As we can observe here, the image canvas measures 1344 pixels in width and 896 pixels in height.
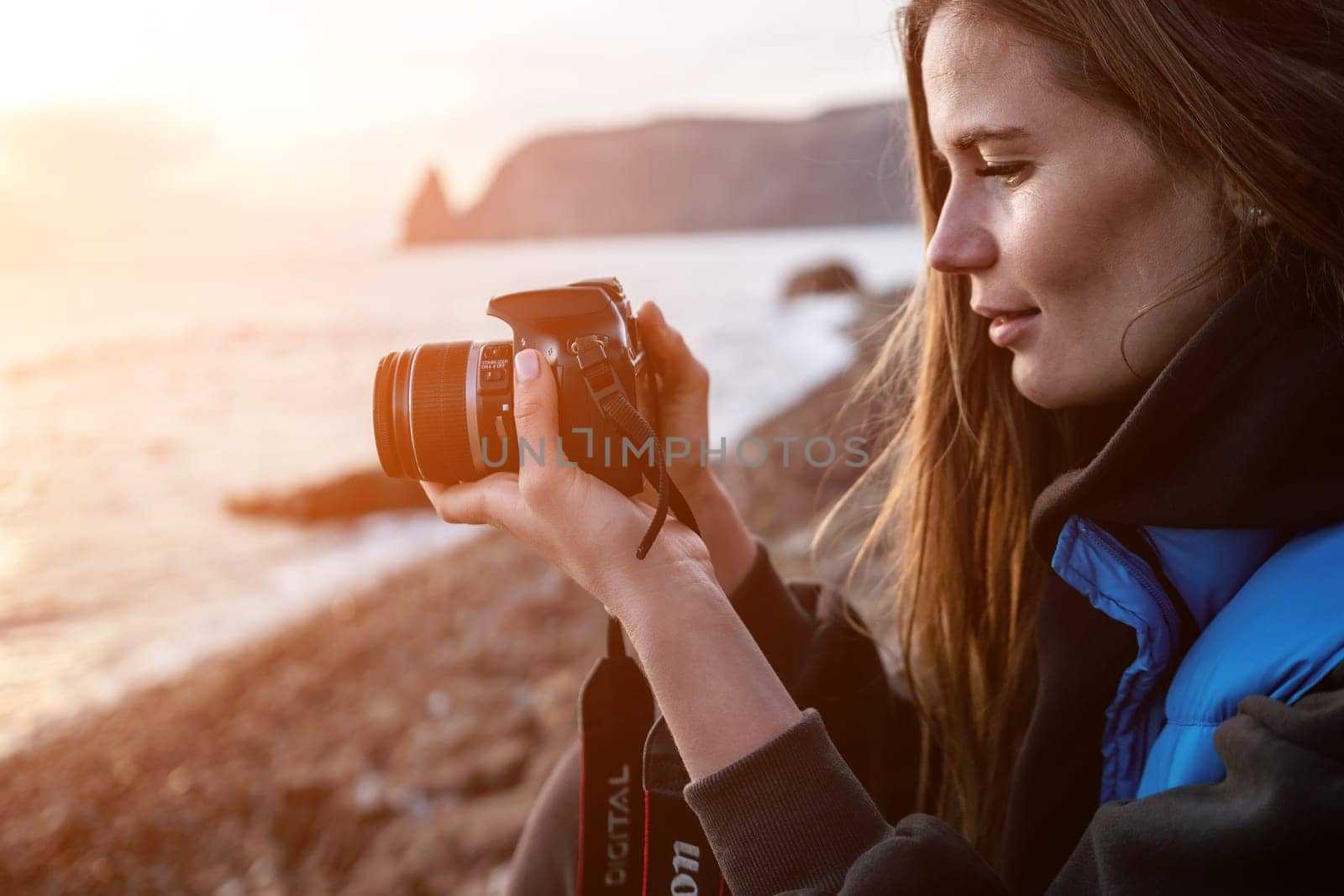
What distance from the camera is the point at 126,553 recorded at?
704cm

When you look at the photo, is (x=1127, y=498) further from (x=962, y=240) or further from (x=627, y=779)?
(x=627, y=779)

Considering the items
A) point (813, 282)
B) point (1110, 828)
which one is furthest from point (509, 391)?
point (813, 282)

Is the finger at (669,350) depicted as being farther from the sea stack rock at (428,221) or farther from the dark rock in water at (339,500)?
the sea stack rock at (428,221)

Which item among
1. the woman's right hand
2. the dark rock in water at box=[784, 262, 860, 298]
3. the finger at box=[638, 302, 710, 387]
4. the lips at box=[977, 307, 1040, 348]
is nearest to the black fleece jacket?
the lips at box=[977, 307, 1040, 348]

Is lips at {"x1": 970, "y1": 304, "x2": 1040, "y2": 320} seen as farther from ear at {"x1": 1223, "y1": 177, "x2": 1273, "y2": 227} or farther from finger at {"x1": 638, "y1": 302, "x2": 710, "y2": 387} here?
finger at {"x1": 638, "y1": 302, "x2": 710, "y2": 387}

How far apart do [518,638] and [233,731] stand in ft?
4.32

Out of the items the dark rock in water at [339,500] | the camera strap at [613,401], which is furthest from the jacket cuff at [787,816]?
the dark rock in water at [339,500]

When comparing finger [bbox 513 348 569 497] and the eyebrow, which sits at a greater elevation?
the eyebrow

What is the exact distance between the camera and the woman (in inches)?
34.6

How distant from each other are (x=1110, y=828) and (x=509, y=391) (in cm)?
93

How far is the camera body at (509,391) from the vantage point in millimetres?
1270

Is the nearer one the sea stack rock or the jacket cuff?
the jacket cuff

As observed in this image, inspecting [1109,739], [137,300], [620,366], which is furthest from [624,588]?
[137,300]

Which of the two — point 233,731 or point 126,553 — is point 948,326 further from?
point 126,553
